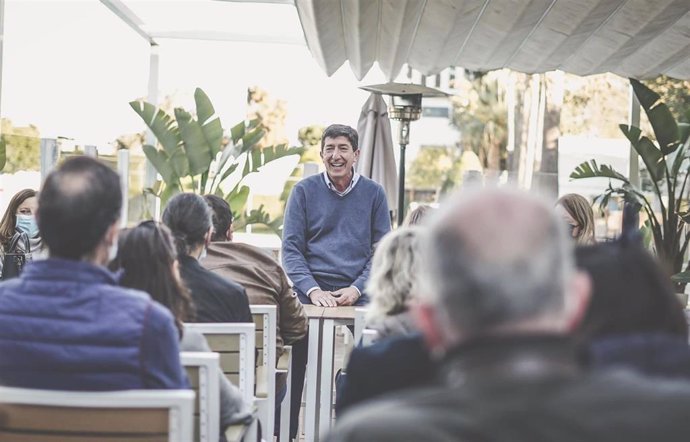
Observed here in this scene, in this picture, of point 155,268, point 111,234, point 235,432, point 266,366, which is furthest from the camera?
point 266,366

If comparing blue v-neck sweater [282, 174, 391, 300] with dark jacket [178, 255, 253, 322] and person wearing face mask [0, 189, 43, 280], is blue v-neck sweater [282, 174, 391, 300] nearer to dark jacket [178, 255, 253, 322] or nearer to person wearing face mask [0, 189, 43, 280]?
person wearing face mask [0, 189, 43, 280]

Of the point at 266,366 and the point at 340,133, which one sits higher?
the point at 340,133

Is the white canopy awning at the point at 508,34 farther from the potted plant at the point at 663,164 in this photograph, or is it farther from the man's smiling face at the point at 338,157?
the man's smiling face at the point at 338,157

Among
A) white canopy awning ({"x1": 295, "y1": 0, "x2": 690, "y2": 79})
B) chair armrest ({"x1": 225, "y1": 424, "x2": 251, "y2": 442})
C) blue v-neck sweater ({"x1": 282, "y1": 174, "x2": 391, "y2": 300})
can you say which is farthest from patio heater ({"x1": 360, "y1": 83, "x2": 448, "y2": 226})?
chair armrest ({"x1": 225, "y1": 424, "x2": 251, "y2": 442})

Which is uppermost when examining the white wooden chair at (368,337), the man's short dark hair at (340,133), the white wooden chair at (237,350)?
the man's short dark hair at (340,133)

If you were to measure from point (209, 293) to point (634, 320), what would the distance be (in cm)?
240

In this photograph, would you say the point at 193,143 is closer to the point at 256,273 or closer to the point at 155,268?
the point at 256,273

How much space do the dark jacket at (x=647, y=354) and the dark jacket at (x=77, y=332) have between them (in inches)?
44.9

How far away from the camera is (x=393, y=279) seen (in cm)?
334

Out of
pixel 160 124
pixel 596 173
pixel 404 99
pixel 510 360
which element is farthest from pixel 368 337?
pixel 160 124

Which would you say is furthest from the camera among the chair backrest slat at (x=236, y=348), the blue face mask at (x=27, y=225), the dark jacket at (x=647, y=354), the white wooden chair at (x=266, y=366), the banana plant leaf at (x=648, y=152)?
the banana plant leaf at (x=648, y=152)

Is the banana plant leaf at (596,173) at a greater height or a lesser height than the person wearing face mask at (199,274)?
greater

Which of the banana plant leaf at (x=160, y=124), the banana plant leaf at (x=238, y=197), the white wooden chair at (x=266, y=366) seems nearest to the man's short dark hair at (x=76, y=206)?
the white wooden chair at (x=266, y=366)

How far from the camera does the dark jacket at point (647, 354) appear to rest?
1948 mm
